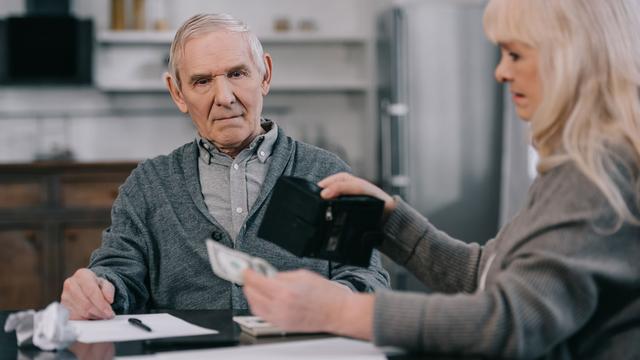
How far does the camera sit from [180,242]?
6.17ft

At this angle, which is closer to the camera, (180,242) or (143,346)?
(143,346)


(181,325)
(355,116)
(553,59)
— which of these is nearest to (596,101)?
(553,59)

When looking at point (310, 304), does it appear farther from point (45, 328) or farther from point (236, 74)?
point (236, 74)

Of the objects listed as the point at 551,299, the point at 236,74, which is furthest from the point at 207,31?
the point at 551,299

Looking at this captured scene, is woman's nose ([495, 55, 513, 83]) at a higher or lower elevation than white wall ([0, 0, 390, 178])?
higher

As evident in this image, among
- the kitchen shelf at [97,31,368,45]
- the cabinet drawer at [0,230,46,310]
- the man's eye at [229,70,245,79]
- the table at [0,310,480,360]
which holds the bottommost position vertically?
the cabinet drawer at [0,230,46,310]

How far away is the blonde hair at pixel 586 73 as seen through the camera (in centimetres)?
122

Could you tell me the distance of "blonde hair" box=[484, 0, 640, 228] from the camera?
4.00 feet

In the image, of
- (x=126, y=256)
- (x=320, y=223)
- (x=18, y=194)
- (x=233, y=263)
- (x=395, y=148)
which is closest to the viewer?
(x=233, y=263)

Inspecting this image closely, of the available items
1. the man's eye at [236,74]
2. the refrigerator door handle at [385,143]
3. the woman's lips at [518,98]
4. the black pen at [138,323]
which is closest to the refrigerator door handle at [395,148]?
the refrigerator door handle at [385,143]

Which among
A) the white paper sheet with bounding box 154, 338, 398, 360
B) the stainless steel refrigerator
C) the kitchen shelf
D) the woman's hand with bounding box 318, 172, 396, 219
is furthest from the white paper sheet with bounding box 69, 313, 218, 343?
the kitchen shelf

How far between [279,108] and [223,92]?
12.2 feet

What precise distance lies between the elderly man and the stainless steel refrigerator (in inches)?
117

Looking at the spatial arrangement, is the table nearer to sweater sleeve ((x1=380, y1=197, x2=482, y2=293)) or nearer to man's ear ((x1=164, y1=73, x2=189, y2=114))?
sweater sleeve ((x1=380, y1=197, x2=482, y2=293))
